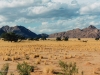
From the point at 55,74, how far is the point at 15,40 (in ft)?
255

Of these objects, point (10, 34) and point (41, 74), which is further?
point (10, 34)

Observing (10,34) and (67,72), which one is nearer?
(67,72)

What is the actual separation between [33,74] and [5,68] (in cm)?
481

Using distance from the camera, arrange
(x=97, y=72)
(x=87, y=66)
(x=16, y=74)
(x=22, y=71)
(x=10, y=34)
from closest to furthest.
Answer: (x=22, y=71) → (x=16, y=74) → (x=97, y=72) → (x=87, y=66) → (x=10, y=34)

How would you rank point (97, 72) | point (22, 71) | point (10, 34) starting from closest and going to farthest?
point (22, 71), point (97, 72), point (10, 34)

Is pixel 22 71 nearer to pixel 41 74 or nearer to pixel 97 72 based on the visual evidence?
pixel 41 74

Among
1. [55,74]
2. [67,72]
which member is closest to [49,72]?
[55,74]

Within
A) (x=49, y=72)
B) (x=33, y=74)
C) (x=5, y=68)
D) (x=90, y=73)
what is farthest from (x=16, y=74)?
(x=90, y=73)

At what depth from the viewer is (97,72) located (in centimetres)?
2164

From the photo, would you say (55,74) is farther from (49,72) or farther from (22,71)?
(22,71)

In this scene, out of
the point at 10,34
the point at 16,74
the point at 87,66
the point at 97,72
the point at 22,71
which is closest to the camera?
the point at 22,71

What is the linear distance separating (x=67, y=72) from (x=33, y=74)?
16.2ft

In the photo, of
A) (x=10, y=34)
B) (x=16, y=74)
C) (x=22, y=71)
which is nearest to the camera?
(x=22, y=71)

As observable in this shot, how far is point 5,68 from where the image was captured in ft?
52.9
